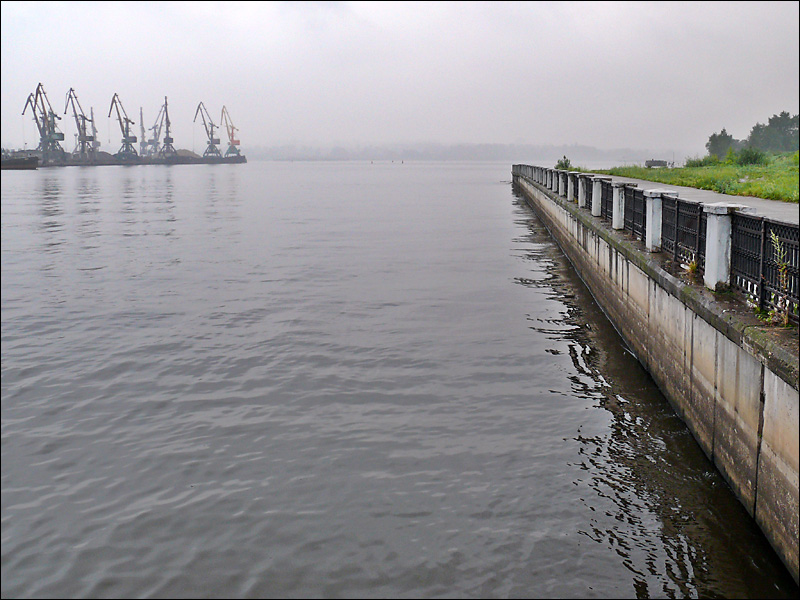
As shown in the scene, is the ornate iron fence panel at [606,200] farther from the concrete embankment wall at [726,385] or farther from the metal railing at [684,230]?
the metal railing at [684,230]

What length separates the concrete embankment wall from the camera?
6395mm

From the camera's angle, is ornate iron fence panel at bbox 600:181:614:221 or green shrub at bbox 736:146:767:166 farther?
green shrub at bbox 736:146:767:166

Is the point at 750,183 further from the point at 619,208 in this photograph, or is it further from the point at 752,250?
the point at 752,250

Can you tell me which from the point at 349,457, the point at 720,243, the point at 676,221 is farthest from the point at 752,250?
the point at 349,457

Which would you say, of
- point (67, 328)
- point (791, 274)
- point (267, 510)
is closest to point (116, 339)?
point (67, 328)

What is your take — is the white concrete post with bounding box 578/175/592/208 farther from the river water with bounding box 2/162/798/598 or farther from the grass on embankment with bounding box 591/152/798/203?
the river water with bounding box 2/162/798/598

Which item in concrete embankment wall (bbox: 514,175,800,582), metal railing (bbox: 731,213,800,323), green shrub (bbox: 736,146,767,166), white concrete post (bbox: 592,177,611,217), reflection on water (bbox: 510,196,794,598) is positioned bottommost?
reflection on water (bbox: 510,196,794,598)

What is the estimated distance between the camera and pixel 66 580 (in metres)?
6.52

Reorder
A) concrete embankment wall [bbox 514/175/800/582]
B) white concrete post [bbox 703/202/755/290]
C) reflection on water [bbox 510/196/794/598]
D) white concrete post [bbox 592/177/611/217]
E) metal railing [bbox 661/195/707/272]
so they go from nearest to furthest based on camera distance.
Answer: concrete embankment wall [bbox 514/175/800/582] < reflection on water [bbox 510/196/794/598] < white concrete post [bbox 703/202/755/290] < metal railing [bbox 661/195/707/272] < white concrete post [bbox 592/177/611/217]

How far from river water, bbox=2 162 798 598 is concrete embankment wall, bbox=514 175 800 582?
11.3 inches

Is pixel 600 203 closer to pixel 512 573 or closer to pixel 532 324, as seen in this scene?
pixel 532 324

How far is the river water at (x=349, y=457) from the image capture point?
6637mm

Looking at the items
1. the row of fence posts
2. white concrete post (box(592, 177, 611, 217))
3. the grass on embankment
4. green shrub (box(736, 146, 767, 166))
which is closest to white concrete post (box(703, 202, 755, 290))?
the row of fence posts

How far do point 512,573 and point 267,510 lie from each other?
2444 mm
